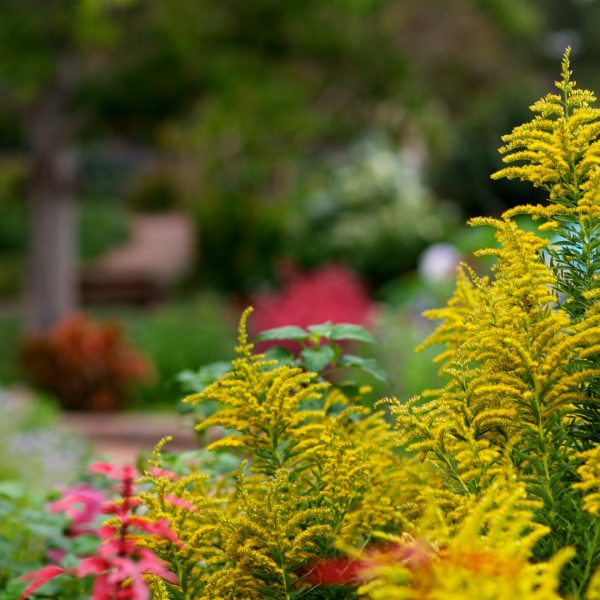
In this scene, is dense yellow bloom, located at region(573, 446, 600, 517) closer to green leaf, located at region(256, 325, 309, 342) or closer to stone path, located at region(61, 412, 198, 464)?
green leaf, located at region(256, 325, 309, 342)

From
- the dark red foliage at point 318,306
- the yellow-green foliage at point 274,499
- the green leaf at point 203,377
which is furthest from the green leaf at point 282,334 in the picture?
the dark red foliage at point 318,306

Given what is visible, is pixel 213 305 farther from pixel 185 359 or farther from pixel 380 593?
pixel 380 593

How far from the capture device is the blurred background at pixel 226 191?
9.49 m

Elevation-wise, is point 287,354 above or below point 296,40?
below

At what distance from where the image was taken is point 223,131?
9.61 meters

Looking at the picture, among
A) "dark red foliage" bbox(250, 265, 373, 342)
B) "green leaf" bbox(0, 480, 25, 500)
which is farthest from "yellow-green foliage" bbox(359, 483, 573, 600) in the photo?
"dark red foliage" bbox(250, 265, 373, 342)

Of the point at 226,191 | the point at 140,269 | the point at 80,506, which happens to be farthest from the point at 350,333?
the point at 140,269

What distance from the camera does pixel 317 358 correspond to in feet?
7.00

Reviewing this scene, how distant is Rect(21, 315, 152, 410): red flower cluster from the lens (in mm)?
9352

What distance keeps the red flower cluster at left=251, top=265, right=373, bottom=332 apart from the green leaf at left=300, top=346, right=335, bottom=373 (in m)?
6.22

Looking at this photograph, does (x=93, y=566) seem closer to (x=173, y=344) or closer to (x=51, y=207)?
(x=173, y=344)

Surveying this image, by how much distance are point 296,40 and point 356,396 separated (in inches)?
349

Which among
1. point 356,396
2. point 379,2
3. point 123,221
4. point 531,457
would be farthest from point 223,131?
point 123,221

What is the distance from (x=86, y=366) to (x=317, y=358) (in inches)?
295
